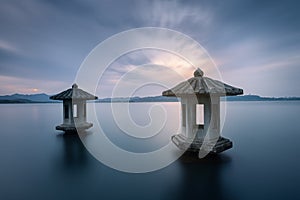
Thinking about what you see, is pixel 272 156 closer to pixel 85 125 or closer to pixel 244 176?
pixel 244 176

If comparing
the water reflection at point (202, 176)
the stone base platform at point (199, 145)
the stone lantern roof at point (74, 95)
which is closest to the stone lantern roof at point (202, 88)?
the stone base platform at point (199, 145)

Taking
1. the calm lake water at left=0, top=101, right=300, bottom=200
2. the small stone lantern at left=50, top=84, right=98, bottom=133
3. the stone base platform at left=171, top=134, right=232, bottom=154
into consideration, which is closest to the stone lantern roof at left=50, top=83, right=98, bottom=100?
the small stone lantern at left=50, top=84, right=98, bottom=133

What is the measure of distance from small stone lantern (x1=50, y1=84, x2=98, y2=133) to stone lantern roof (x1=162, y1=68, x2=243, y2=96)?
25.5 feet

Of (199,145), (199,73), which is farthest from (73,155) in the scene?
(199,73)

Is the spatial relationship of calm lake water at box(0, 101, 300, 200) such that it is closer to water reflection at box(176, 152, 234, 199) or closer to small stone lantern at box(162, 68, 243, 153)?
water reflection at box(176, 152, 234, 199)

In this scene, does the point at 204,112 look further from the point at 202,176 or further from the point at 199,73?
the point at 202,176

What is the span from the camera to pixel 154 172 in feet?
22.1

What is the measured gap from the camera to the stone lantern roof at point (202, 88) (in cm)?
696

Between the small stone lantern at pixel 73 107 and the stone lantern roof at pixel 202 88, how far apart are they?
25.5ft

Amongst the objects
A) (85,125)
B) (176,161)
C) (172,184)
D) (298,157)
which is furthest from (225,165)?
(85,125)

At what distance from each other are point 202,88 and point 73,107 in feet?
32.2

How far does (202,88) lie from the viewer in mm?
7113

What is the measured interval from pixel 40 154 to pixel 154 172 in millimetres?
6763

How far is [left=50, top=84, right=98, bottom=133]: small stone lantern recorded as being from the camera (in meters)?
12.8
